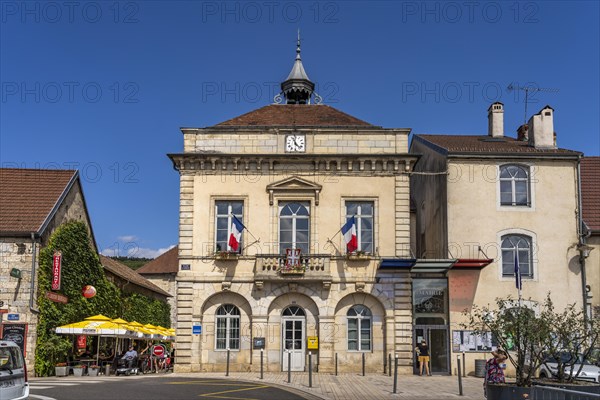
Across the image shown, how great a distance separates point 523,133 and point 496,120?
140cm

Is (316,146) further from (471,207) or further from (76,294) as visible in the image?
(76,294)

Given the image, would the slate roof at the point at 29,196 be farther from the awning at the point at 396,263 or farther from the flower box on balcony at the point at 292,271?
the awning at the point at 396,263

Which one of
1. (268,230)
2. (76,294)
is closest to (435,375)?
(268,230)

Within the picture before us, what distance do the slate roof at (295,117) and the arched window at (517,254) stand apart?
727 cm

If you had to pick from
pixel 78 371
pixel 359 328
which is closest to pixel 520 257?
pixel 359 328

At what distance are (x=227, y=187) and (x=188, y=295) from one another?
4.41m

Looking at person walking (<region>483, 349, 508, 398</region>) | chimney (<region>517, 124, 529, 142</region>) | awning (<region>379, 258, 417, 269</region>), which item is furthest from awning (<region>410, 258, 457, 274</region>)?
person walking (<region>483, 349, 508, 398</region>)

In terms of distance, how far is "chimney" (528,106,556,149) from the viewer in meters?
30.3

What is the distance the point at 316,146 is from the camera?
2842 centimetres

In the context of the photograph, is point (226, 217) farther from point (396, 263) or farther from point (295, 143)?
point (396, 263)

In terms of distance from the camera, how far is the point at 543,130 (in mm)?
30453

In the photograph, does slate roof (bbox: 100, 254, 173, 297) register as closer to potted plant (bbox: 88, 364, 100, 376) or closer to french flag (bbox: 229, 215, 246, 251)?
potted plant (bbox: 88, 364, 100, 376)

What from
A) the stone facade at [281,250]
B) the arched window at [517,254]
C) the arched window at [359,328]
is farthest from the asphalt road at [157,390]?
the arched window at [517,254]

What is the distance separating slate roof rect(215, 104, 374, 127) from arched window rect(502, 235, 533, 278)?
727 cm
